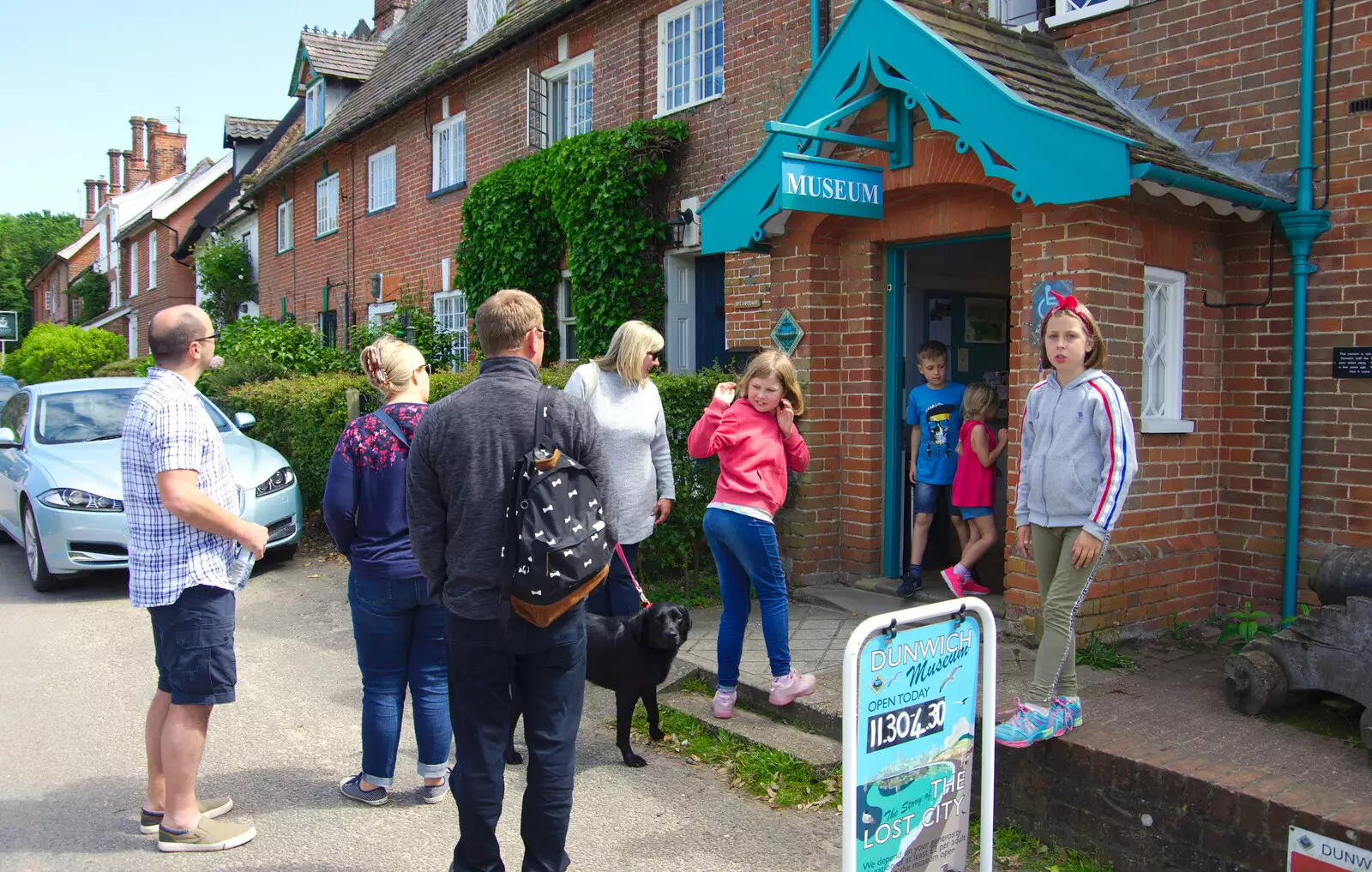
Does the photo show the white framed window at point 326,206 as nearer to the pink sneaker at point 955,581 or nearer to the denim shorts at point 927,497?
the denim shorts at point 927,497

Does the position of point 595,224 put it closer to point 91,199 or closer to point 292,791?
point 292,791

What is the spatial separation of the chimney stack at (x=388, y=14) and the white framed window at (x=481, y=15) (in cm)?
787

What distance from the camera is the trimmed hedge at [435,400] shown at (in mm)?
7570

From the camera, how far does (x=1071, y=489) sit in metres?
4.15

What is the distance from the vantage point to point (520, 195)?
42.2ft

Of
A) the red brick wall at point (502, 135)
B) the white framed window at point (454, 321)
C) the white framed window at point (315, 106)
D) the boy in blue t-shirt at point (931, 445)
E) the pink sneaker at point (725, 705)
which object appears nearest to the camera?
the pink sneaker at point (725, 705)

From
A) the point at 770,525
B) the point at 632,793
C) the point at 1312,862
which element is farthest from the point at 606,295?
the point at 1312,862

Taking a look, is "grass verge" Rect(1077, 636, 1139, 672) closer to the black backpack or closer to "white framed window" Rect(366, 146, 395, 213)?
the black backpack

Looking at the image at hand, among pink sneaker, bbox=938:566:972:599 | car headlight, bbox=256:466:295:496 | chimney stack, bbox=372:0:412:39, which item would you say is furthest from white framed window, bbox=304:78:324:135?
pink sneaker, bbox=938:566:972:599

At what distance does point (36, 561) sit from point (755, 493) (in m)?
6.99

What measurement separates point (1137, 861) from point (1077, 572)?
1089 mm

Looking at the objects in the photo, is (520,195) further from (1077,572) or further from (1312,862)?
(1312,862)

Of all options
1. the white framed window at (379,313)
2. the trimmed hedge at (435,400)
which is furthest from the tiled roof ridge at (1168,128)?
the white framed window at (379,313)

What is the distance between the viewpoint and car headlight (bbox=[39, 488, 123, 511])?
8.30 m
